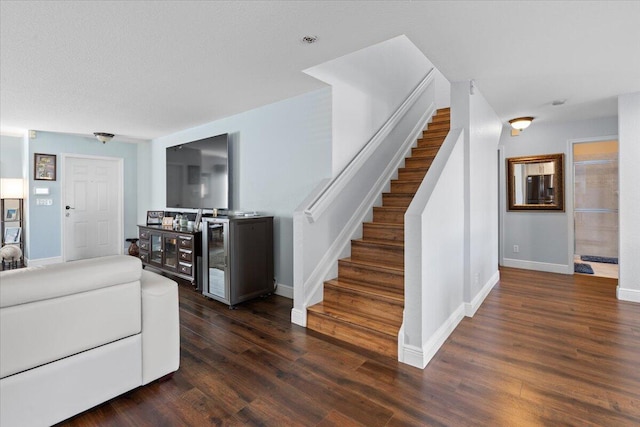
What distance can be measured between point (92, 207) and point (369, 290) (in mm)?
5722

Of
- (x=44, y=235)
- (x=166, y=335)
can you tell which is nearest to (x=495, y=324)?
(x=166, y=335)

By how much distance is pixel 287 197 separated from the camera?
144 inches

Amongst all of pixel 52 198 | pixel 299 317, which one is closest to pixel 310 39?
pixel 299 317

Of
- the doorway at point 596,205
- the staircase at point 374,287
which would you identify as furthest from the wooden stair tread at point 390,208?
the doorway at point 596,205

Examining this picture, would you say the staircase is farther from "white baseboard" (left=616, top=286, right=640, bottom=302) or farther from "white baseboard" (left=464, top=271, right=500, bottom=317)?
"white baseboard" (left=616, top=286, right=640, bottom=302)

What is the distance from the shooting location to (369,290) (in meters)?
2.79

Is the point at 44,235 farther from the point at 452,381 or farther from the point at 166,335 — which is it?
the point at 452,381

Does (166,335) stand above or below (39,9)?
below

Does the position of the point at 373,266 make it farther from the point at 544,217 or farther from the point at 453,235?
the point at 544,217

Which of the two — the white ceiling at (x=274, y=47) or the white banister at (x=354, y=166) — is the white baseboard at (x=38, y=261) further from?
the white banister at (x=354, y=166)

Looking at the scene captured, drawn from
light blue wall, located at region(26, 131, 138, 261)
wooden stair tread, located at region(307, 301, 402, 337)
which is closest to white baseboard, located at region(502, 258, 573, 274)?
wooden stair tread, located at region(307, 301, 402, 337)

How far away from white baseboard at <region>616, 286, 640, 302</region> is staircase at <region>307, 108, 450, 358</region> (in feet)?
8.28

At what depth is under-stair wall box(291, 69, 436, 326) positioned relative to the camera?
9.38 feet

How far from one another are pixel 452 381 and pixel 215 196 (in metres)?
3.61
